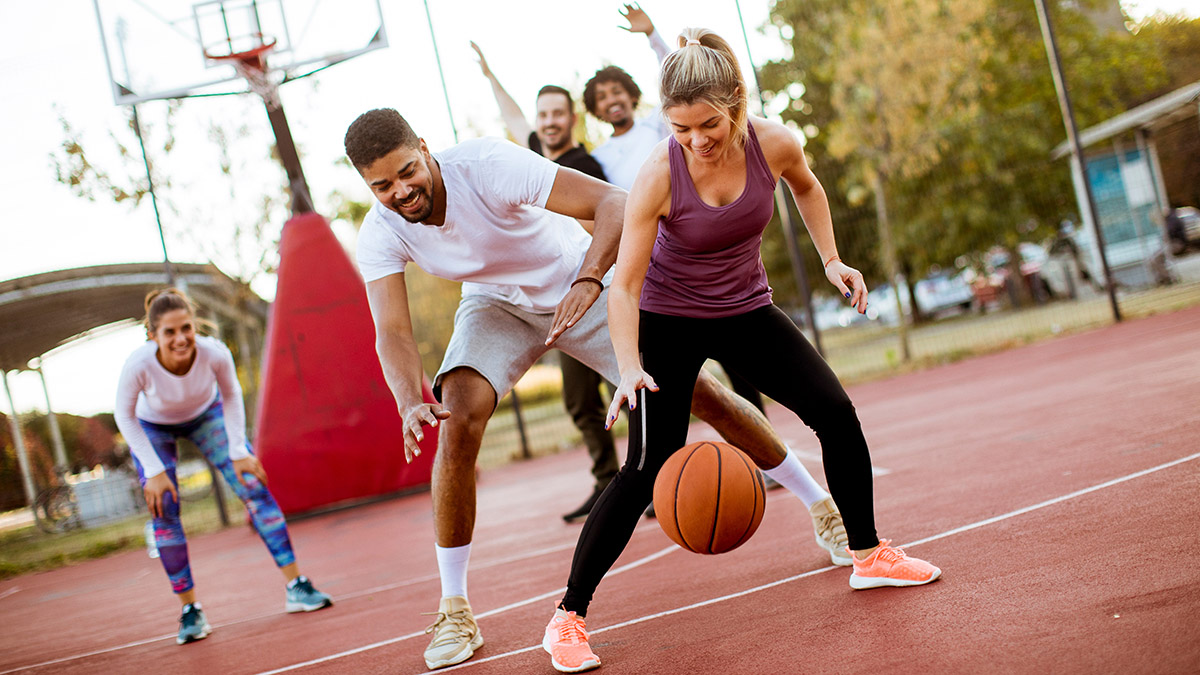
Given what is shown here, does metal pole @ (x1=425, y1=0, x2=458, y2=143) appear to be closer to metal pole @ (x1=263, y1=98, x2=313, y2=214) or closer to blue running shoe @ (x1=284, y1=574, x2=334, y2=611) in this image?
metal pole @ (x1=263, y1=98, x2=313, y2=214)

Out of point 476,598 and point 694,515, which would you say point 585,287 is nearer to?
point 694,515

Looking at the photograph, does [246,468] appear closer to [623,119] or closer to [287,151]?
[623,119]

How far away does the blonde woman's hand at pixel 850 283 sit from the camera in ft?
10.5

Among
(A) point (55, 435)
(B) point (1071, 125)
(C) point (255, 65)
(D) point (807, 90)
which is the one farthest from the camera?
Answer: (D) point (807, 90)

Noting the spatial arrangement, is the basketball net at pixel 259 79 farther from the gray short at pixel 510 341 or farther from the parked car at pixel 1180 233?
the parked car at pixel 1180 233

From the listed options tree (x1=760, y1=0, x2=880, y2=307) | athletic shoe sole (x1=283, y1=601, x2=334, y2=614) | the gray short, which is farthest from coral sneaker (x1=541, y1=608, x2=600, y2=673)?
tree (x1=760, y1=0, x2=880, y2=307)

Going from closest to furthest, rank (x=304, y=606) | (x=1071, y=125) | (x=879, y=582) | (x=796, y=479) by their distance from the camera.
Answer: (x=879, y=582), (x=796, y=479), (x=304, y=606), (x=1071, y=125)

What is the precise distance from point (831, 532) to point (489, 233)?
1797 mm

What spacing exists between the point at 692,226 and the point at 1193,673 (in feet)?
6.00

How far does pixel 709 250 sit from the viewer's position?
324 centimetres

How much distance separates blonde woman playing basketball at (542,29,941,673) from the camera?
3047 mm

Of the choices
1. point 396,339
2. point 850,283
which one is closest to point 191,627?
point 396,339

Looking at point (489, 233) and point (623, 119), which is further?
point (623, 119)

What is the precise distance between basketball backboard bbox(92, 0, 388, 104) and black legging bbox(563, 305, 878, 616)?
8.47 meters
